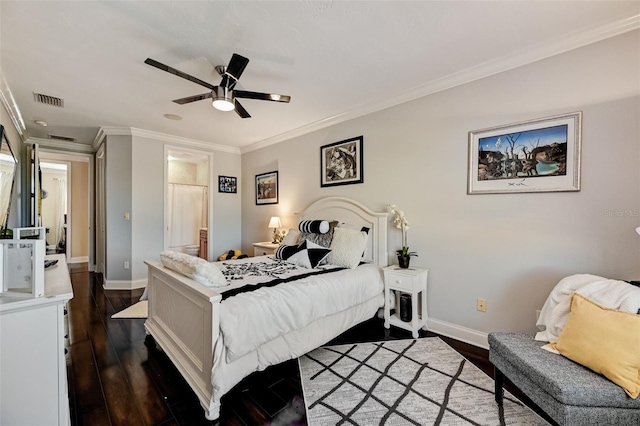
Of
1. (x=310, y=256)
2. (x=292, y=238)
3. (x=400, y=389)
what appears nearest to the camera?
(x=400, y=389)

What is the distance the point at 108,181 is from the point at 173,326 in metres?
3.35

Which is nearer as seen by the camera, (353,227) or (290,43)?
(290,43)

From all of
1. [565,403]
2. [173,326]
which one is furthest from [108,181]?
[565,403]

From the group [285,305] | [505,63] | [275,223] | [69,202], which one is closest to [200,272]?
[285,305]

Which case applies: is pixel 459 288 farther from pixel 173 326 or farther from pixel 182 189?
pixel 182 189

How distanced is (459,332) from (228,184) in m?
4.63

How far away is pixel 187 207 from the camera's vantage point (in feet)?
19.5

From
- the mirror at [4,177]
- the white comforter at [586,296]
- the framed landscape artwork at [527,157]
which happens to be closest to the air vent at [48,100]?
the mirror at [4,177]

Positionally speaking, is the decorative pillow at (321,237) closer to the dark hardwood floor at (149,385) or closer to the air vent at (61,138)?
the dark hardwood floor at (149,385)

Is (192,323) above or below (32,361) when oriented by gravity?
below

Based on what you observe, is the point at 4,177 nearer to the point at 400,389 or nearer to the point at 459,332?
the point at 400,389

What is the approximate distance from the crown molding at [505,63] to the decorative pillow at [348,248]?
1557mm

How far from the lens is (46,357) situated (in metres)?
1.21

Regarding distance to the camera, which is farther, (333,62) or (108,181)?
(108,181)
